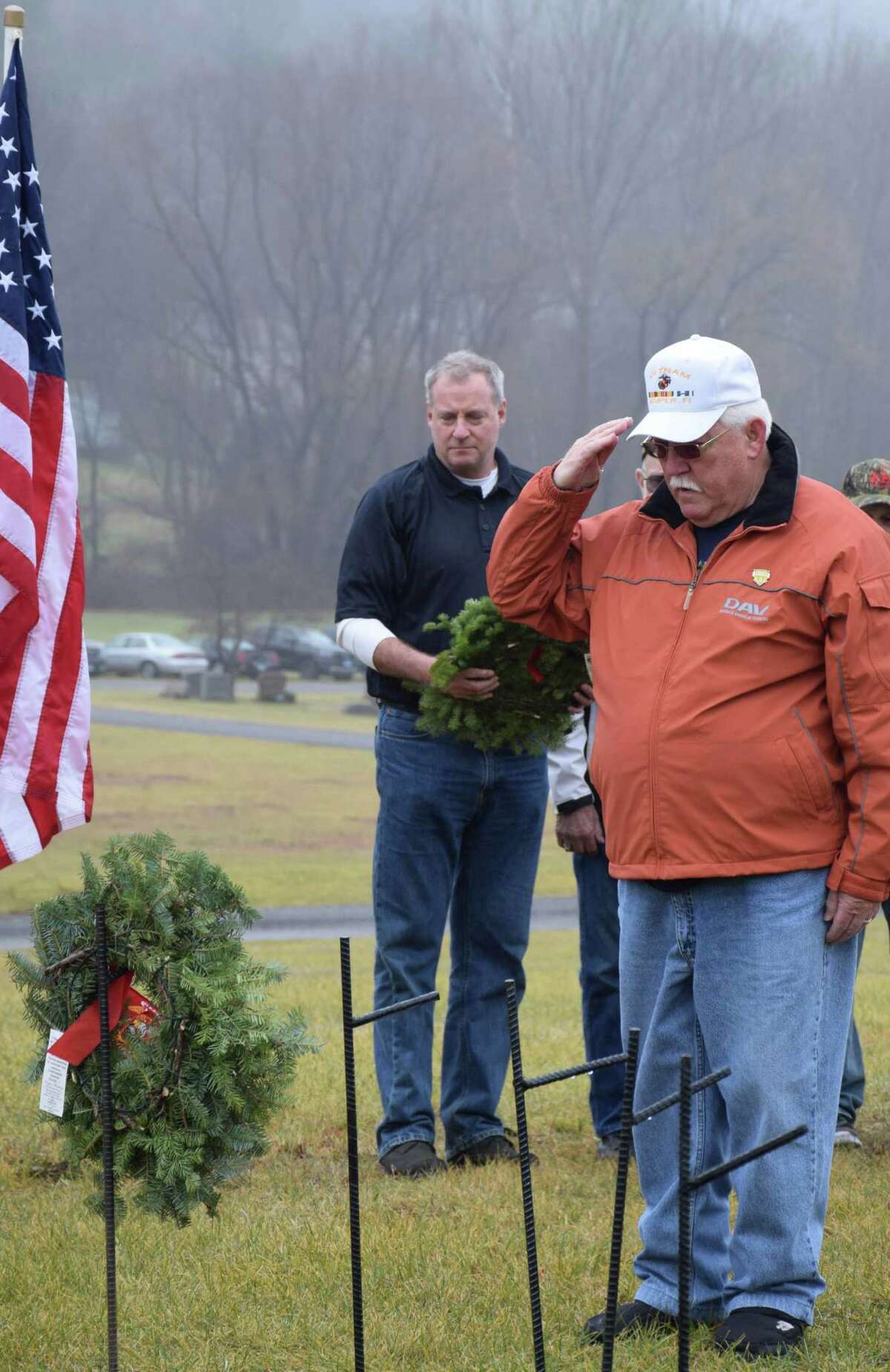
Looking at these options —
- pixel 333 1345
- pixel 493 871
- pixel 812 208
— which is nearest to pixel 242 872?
pixel 493 871

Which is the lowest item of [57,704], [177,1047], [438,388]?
[177,1047]

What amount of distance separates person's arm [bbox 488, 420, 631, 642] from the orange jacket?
295 mm

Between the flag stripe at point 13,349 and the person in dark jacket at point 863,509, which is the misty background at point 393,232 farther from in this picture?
the flag stripe at point 13,349

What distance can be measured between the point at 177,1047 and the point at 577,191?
62.2m

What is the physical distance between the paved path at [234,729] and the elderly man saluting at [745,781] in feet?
89.6

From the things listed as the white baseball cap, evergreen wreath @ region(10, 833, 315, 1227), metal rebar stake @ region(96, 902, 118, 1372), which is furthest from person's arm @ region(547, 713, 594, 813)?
metal rebar stake @ region(96, 902, 118, 1372)

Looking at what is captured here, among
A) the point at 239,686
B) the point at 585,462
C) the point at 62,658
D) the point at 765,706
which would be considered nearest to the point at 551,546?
the point at 585,462

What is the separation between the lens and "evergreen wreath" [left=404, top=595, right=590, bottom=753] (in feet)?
15.0

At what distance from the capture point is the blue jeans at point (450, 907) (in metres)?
5.27

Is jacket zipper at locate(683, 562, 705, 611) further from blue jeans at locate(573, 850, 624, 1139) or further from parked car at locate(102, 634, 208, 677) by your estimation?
parked car at locate(102, 634, 208, 677)

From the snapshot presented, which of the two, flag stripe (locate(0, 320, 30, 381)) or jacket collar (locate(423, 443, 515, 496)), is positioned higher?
flag stripe (locate(0, 320, 30, 381))

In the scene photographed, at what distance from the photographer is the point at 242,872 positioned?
57.4ft

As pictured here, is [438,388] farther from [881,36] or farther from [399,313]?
[881,36]

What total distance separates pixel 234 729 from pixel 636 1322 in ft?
99.6
